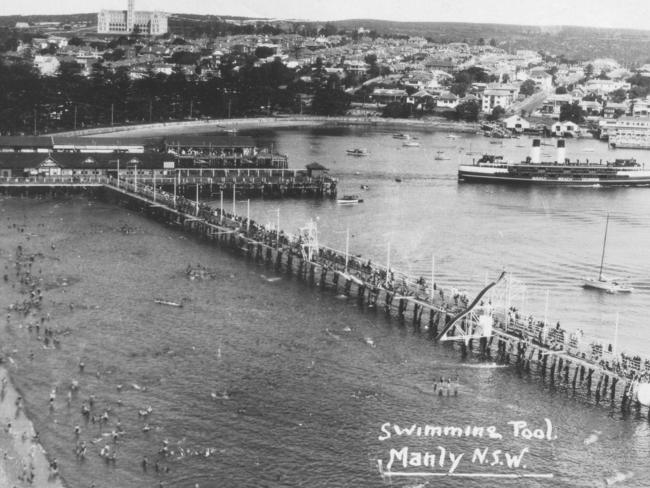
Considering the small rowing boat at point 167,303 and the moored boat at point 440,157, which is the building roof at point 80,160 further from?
the moored boat at point 440,157

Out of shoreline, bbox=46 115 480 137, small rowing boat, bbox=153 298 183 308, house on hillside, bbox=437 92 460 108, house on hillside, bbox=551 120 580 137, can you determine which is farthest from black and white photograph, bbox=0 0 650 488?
house on hillside, bbox=437 92 460 108

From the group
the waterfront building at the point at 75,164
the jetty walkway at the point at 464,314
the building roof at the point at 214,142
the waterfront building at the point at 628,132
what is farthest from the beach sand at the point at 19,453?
the waterfront building at the point at 628,132

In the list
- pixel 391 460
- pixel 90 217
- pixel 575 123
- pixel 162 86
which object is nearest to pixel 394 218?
pixel 90 217

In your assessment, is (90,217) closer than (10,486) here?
No

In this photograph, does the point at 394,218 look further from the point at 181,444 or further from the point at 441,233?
the point at 181,444

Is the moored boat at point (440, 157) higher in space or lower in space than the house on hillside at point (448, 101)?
lower

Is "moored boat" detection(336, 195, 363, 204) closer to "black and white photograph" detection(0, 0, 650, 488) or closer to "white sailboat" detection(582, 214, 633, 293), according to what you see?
"black and white photograph" detection(0, 0, 650, 488)
